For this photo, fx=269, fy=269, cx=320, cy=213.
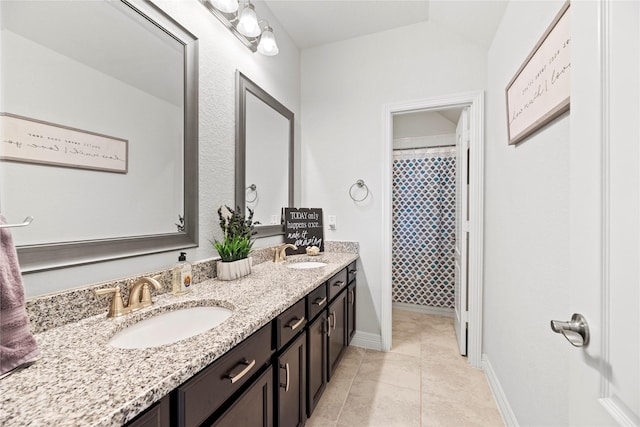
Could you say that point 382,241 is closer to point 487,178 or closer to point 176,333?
point 487,178

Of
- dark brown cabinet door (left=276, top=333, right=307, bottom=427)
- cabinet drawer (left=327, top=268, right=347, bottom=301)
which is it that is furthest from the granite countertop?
cabinet drawer (left=327, top=268, right=347, bottom=301)

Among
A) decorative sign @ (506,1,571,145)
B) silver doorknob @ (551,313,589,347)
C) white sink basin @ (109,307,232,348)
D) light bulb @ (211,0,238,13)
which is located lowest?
white sink basin @ (109,307,232,348)

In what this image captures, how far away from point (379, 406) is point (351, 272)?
890 mm

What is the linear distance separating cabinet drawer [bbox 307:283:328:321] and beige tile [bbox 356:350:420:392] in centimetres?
80

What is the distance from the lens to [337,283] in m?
1.83

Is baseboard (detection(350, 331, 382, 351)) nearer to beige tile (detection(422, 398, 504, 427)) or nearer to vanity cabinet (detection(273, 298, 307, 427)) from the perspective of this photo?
beige tile (detection(422, 398, 504, 427))

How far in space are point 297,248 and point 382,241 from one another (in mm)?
716

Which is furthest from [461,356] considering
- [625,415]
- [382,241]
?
[625,415]

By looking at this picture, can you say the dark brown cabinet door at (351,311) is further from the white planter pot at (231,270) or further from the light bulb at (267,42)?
the light bulb at (267,42)

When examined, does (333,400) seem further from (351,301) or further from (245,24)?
(245,24)

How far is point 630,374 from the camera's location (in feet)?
1.45

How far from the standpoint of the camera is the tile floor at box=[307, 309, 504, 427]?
154cm

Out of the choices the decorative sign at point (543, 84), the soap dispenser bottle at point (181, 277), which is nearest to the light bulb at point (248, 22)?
the soap dispenser bottle at point (181, 277)

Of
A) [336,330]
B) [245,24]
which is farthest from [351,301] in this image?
[245,24]
